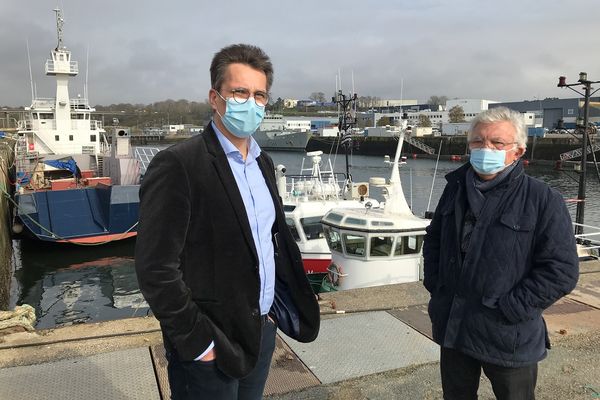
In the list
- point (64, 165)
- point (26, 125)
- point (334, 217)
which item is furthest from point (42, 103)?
point (334, 217)

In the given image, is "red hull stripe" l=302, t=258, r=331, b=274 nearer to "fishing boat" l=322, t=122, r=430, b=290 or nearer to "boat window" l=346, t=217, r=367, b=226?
"fishing boat" l=322, t=122, r=430, b=290

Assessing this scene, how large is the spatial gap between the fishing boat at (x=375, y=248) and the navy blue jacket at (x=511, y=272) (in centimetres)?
574

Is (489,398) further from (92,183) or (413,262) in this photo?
(92,183)

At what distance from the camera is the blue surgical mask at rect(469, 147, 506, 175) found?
2242mm

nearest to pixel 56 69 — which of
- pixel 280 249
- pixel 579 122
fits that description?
pixel 579 122

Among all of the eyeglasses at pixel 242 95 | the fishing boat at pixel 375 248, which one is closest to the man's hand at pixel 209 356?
the eyeglasses at pixel 242 95

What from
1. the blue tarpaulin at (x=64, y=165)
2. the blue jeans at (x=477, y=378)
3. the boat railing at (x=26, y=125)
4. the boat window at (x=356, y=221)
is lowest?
the boat window at (x=356, y=221)

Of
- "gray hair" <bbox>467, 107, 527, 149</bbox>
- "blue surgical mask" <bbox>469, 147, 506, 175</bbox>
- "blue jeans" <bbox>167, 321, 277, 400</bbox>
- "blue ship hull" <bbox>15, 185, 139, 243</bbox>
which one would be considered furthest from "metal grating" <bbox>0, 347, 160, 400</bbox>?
"blue ship hull" <bbox>15, 185, 139, 243</bbox>

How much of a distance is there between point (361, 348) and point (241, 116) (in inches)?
111

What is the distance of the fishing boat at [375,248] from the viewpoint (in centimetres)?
802

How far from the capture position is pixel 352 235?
8.14 meters

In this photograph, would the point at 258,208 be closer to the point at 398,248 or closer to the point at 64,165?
the point at 398,248

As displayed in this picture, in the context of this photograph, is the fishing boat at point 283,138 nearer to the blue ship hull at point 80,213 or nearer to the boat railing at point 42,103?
the boat railing at point 42,103

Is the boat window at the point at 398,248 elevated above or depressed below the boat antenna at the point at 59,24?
below
